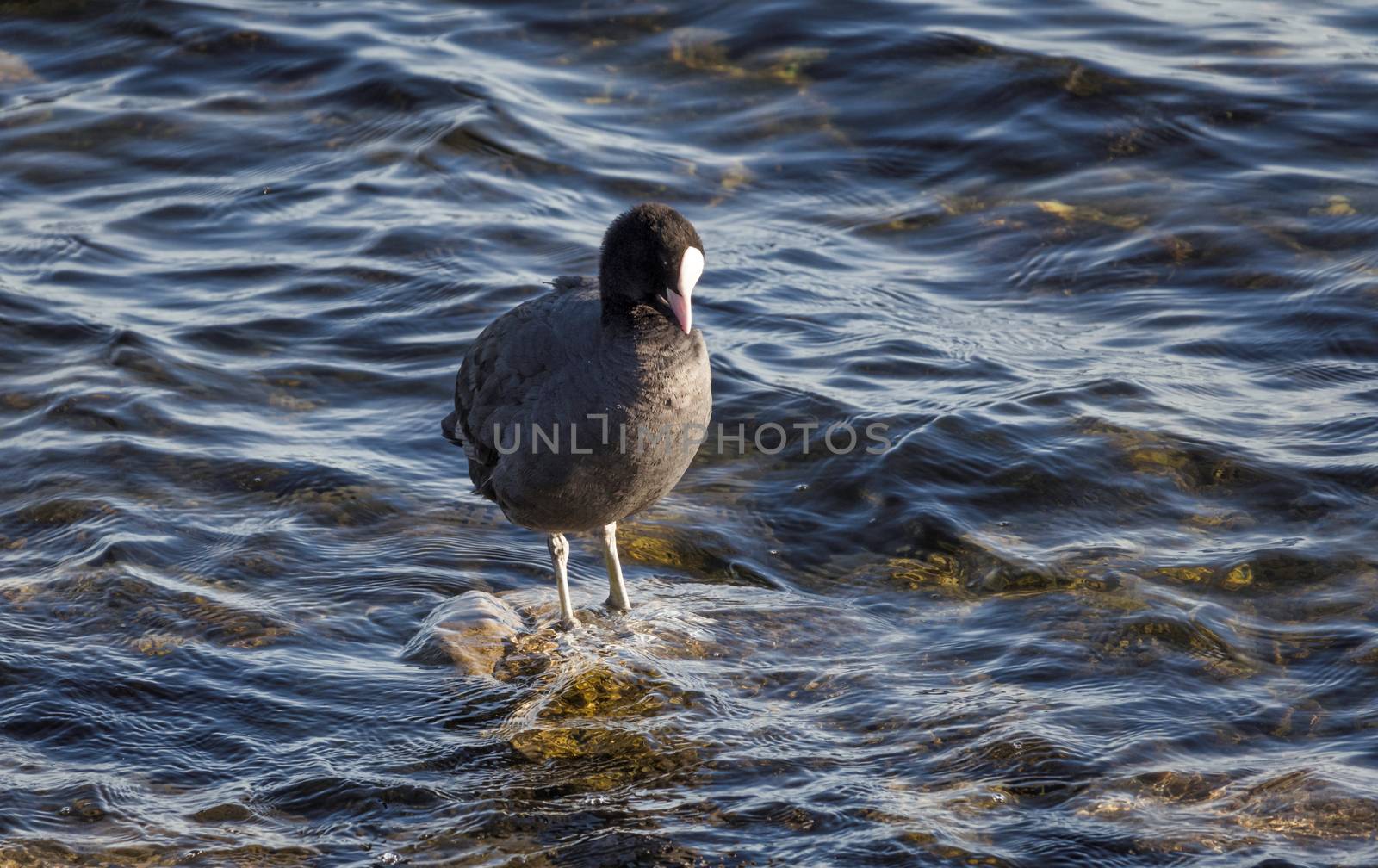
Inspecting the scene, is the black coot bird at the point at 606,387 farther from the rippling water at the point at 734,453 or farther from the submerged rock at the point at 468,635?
the rippling water at the point at 734,453

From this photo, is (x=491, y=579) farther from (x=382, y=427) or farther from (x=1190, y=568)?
(x=1190, y=568)

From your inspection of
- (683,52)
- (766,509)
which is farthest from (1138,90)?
(766,509)

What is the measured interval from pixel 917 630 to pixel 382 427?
11.2ft

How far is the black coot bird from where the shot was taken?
18.4 ft

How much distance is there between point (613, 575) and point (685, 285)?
167 cm

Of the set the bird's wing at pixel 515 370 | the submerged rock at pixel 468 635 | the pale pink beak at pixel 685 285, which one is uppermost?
the pale pink beak at pixel 685 285

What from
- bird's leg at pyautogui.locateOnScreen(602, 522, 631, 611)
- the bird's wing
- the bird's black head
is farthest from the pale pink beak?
bird's leg at pyautogui.locateOnScreen(602, 522, 631, 611)

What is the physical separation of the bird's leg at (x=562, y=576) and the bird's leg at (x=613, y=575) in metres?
0.18

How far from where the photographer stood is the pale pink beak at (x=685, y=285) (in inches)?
218

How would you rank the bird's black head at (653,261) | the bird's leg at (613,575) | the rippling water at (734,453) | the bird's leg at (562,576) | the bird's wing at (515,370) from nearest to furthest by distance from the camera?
the rippling water at (734,453)
the bird's black head at (653,261)
the bird's wing at (515,370)
the bird's leg at (562,576)
the bird's leg at (613,575)

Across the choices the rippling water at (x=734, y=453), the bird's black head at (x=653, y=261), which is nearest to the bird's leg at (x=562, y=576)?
the rippling water at (x=734, y=453)

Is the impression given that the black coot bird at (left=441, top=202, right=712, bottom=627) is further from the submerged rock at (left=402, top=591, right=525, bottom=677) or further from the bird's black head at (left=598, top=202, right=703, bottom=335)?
the submerged rock at (left=402, top=591, right=525, bottom=677)

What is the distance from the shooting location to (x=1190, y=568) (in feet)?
21.6

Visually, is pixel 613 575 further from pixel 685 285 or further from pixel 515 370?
pixel 685 285
